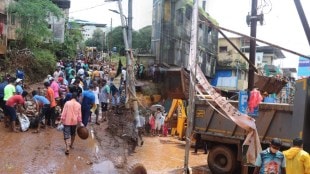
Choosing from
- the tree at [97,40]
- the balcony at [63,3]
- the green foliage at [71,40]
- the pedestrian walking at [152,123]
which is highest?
the balcony at [63,3]

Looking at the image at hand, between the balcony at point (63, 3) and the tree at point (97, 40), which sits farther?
the tree at point (97, 40)

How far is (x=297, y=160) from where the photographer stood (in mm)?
6832

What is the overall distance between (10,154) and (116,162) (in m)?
2.80

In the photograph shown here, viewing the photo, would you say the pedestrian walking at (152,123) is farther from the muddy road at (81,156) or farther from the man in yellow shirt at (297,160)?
the man in yellow shirt at (297,160)

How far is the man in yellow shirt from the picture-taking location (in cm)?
676

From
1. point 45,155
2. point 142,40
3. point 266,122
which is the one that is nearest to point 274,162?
point 266,122

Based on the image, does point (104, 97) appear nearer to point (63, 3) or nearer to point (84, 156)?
point (84, 156)

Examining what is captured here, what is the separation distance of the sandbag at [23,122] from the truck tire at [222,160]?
6113 millimetres

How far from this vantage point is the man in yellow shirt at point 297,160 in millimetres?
6762

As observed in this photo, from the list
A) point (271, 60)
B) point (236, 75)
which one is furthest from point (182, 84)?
point (271, 60)

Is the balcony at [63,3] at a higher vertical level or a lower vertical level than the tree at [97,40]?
higher

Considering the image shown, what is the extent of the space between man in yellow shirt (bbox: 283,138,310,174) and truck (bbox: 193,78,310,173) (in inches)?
92.7

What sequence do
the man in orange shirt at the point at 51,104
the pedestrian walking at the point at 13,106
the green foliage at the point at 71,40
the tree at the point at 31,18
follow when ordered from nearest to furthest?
the pedestrian walking at the point at 13,106 < the man in orange shirt at the point at 51,104 < the tree at the point at 31,18 < the green foliage at the point at 71,40

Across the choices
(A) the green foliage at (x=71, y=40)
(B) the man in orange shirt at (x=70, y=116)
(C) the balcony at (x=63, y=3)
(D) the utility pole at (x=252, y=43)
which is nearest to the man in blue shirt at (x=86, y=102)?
(B) the man in orange shirt at (x=70, y=116)
